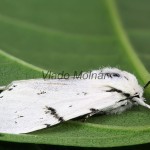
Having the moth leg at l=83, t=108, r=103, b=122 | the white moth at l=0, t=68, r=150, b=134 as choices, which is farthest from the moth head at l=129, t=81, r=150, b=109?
the moth leg at l=83, t=108, r=103, b=122

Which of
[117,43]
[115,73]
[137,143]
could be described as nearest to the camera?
[137,143]

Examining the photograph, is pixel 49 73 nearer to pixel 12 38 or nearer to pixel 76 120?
pixel 76 120

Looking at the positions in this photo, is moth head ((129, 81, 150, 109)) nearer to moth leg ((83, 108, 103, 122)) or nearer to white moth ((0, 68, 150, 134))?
white moth ((0, 68, 150, 134))

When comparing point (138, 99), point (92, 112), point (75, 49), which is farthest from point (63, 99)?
point (75, 49)

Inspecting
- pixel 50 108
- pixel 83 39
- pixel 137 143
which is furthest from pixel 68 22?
pixel 137 143

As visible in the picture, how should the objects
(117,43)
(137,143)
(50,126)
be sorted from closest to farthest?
(137,143) < (50,126) < (117,43)
